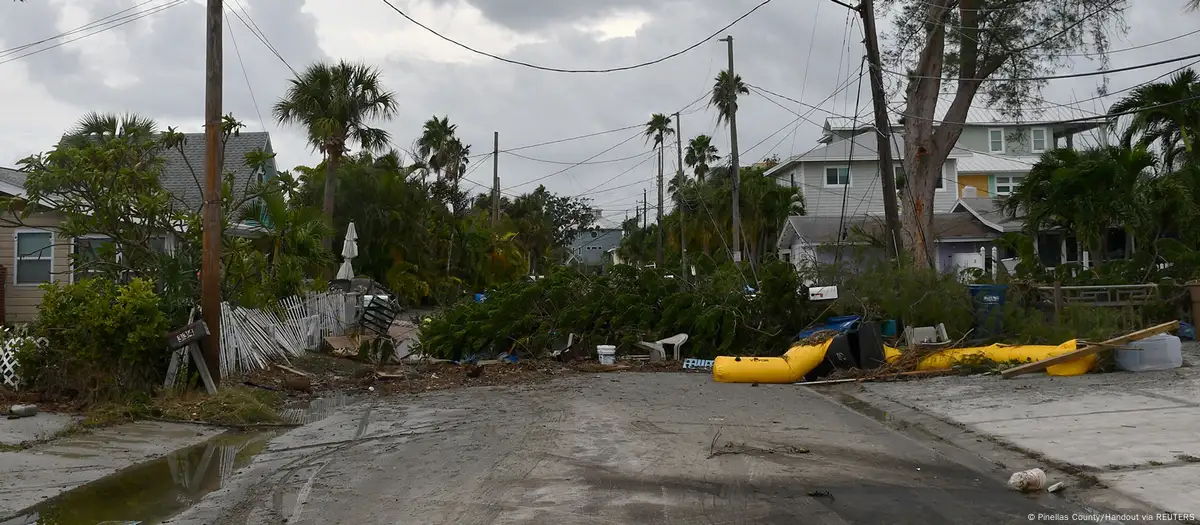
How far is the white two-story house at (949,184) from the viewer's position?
34.4m

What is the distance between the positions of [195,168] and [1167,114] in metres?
28.0

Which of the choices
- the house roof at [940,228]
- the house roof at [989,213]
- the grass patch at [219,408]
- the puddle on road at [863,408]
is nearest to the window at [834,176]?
the house roof at [989,213]

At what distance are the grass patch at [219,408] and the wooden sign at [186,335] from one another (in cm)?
61

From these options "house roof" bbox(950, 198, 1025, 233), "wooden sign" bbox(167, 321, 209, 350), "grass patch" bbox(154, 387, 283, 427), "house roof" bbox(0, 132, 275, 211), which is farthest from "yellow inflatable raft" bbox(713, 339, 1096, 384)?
"house roof" bbox(950, 198, 1025, 233)

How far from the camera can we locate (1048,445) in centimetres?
836

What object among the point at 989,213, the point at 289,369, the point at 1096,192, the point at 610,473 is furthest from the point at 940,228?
the point at 610,473

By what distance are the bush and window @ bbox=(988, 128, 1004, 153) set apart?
1924 inches

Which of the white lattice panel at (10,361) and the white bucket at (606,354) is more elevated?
the white lattice panel at (10,361)

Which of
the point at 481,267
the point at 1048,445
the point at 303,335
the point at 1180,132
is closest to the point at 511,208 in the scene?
the point at 481,267

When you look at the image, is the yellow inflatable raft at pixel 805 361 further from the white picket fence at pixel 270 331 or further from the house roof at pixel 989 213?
the house roof at pixel 989 213

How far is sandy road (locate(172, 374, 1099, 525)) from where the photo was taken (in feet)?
20.9

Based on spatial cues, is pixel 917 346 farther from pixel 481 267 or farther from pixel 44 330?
pixel 481 267

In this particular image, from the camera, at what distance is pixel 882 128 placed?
65.1 ft

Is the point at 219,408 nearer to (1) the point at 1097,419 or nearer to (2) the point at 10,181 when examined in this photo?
(1) the point at 1097,419
